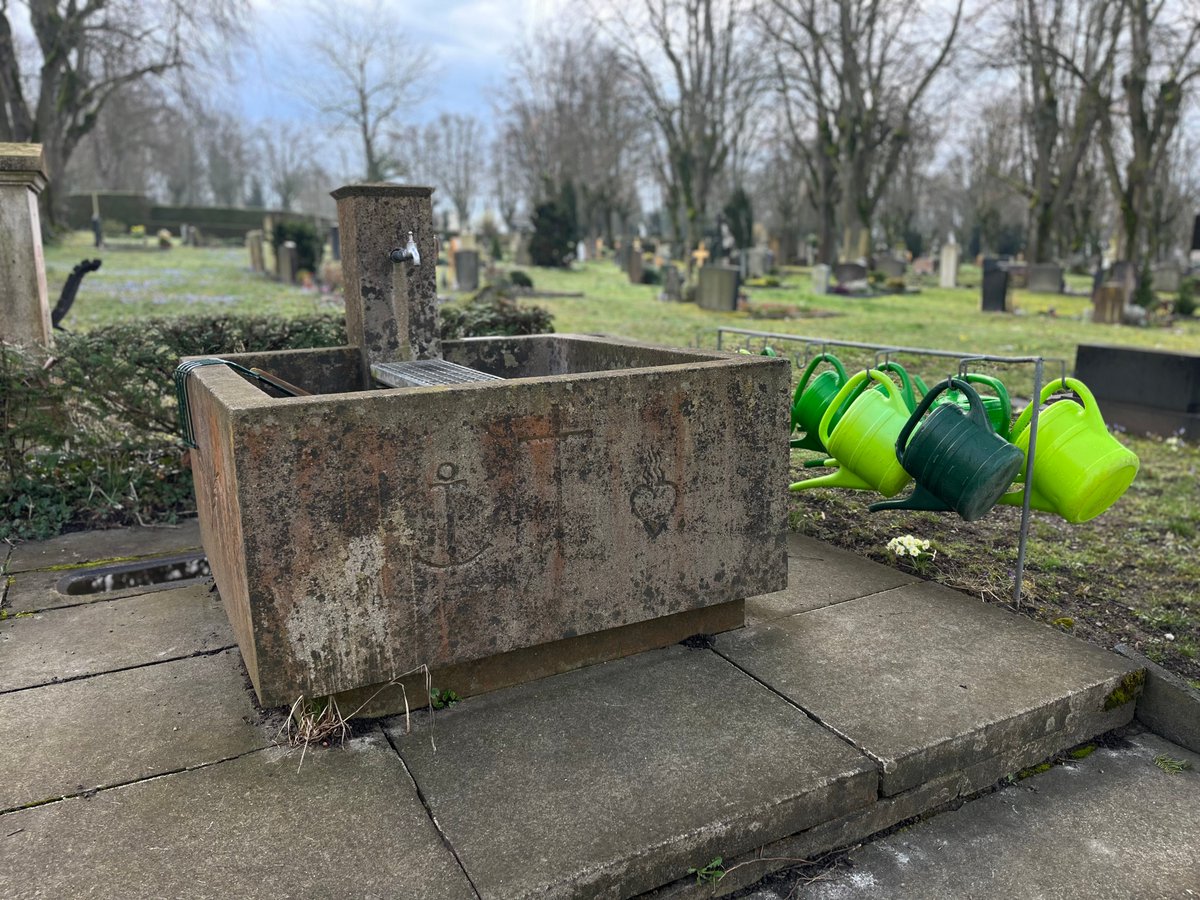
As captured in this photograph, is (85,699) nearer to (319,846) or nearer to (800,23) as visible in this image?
(319,846)

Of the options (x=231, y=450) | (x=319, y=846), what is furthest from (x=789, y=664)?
(x=231, y=450)

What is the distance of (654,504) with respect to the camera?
122 inches

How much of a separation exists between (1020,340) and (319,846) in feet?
50.2

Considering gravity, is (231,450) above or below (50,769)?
above

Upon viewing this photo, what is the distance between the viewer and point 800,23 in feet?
97.7

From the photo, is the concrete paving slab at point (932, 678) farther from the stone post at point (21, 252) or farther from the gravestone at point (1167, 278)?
the gravestone at point (1167, 278)

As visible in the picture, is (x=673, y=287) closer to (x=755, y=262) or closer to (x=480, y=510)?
(x=755, y=262)

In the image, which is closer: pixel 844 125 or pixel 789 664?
pixel 789 664

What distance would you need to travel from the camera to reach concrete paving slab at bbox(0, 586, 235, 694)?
3.27m

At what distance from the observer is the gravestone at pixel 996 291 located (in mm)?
20828

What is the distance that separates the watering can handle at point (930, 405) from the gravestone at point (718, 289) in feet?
50.2

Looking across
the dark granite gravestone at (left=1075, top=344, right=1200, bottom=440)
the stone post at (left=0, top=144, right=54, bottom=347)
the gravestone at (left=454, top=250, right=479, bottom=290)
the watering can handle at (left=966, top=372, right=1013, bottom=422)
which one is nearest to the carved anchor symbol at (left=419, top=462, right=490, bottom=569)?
the watering can handle at (left=966, top=372, right=1013, bottom=422)

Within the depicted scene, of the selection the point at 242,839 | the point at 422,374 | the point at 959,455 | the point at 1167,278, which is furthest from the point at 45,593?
the point at 1167,278

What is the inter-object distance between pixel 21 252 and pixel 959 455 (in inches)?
248
